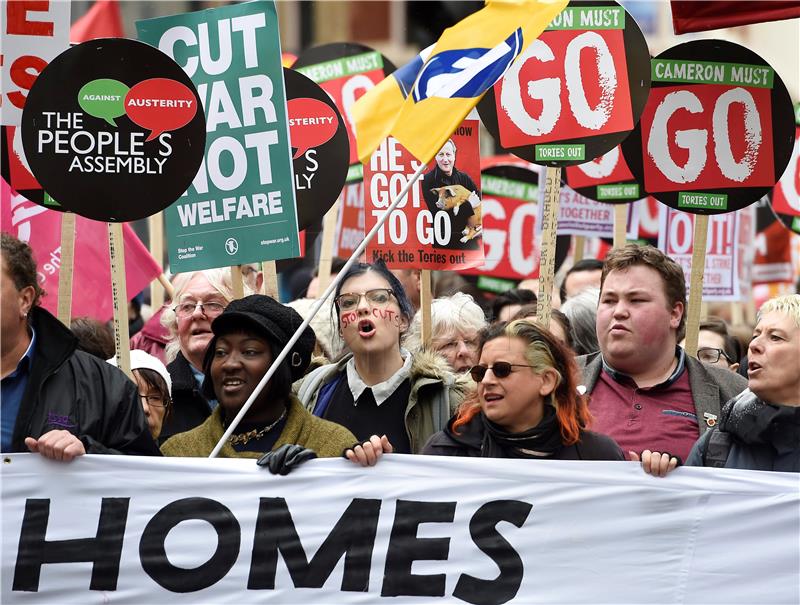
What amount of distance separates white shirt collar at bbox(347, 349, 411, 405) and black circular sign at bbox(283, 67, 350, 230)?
3.13 feet

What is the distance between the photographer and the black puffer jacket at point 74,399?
4625mm

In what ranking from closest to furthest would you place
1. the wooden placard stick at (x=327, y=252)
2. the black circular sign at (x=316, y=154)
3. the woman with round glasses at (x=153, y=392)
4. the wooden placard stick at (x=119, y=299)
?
the wooden placard stick at (x=119, y=299)
the woman with round glasses at (x=153, y=392)
the black circular sign at (x=316, y=154)
the wooden placard stick at (x=327, y=252)

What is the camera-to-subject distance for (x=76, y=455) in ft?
15.2

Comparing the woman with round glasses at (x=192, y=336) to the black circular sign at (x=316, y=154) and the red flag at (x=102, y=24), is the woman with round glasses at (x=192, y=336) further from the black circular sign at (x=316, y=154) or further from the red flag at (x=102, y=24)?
the red flag at (x=102, y=24)

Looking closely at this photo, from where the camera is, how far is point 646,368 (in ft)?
17.9

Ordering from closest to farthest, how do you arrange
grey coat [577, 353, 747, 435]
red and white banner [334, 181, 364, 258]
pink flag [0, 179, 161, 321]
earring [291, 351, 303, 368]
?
earring [291, 351, 303, 368] < grey coat [577, 353, 747, 435] < pink flag [0, 179, 161, 321] < red and white banner [334, 181, 364, 258]

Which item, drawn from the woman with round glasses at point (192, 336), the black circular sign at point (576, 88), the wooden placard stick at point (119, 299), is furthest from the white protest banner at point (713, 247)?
the wooden placard stick at point (119, 299)

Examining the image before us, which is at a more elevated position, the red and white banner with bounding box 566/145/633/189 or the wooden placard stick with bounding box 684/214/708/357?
the red and white banner with bounding box 566/145/633/189

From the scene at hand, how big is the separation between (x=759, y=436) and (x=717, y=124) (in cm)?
186

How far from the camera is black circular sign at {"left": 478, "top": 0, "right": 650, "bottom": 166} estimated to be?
5.98 m

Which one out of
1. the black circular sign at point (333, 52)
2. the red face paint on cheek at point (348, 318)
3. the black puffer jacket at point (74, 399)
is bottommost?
the black puffer jacket at point (74, 399)

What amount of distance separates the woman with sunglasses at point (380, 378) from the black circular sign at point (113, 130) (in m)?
0.77

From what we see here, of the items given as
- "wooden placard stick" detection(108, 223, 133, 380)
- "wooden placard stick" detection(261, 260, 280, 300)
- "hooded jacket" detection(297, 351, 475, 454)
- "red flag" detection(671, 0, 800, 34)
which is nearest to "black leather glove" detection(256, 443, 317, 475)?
"hooded jacket" detection(297, 351, 475, 454)

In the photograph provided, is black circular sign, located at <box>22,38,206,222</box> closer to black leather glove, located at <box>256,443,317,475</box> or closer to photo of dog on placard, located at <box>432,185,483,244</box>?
black leather glove, located at <box>256,443,317,475</box>
